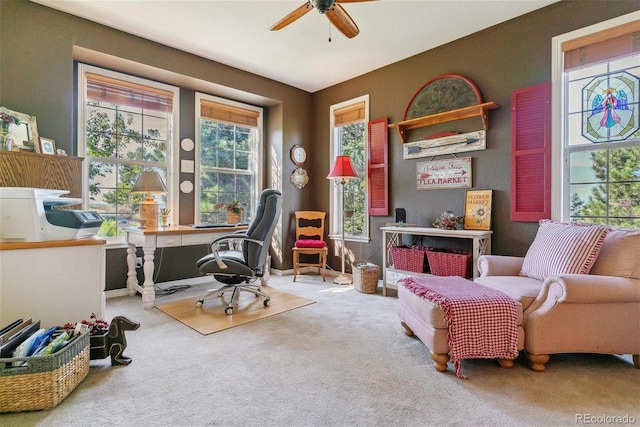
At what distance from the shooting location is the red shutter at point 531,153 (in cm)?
285

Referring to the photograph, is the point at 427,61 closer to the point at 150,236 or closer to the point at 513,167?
the point at 513,167

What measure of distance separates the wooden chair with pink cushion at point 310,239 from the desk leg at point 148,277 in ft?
5.82

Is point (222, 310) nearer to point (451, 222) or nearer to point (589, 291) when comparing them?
point (451, 222)

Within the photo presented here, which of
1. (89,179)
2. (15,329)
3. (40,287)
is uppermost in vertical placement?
(89,179)

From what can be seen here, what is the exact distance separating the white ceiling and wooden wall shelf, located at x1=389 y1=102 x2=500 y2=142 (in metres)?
0.82

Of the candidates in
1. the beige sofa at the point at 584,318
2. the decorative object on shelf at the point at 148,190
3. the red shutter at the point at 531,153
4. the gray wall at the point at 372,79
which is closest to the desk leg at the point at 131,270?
the gray wall at the point at 372,79

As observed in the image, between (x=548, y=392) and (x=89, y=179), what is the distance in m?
4.26

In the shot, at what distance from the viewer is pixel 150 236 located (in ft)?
9.89

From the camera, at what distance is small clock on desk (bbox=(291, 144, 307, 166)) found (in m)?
4.82

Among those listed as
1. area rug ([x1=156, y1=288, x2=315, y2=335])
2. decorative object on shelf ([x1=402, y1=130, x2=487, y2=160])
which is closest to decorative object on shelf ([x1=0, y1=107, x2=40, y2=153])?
area rug ([x1=156, y1=288, x2=315, y2=335])

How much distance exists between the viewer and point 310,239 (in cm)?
471

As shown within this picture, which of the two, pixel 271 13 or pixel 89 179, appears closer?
pixel 271 13

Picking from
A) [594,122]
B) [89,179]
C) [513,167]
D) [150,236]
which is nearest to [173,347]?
[150,236]

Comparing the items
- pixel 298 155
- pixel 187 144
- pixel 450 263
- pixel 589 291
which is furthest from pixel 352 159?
pixel 589 291
